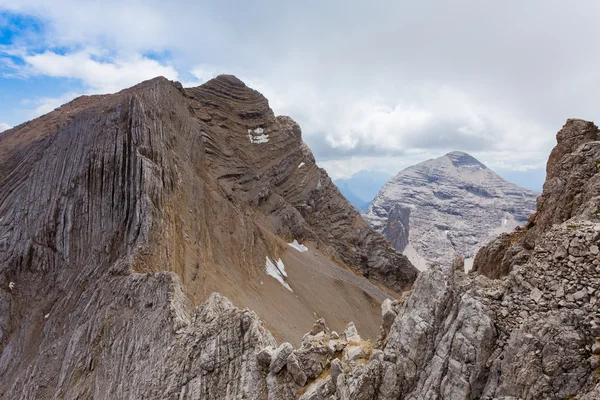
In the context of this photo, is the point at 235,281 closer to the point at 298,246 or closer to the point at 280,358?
the point at 280,358

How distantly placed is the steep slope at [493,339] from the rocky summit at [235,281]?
2.0 inches

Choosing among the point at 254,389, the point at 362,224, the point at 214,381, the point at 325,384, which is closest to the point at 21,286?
the point at 214,381

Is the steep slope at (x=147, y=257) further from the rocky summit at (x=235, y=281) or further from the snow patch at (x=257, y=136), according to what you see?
the snow patch at (x=257, y=136)

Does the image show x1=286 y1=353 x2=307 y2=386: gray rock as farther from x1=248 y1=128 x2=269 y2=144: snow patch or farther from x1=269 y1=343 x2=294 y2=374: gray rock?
x1=248 y1=128 x2=269 y2=144: snow patch

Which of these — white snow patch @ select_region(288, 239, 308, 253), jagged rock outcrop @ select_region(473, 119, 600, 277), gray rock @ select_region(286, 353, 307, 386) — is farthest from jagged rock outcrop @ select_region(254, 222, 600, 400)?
white snow patch @ select_region(288, 239, 308, 253)

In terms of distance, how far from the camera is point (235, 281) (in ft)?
140

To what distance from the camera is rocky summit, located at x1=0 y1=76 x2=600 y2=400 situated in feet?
33.3

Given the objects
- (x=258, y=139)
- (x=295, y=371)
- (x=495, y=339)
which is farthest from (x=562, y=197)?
(x=258, y=139)

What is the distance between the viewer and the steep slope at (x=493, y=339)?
350 inches

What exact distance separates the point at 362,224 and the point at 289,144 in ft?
91.0

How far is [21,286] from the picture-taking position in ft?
120

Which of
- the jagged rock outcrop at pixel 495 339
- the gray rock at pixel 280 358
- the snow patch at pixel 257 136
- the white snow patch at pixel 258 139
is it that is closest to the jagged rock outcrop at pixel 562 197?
the jagged rock outcrop at pixel 495 339

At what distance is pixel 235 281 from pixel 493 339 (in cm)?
3578

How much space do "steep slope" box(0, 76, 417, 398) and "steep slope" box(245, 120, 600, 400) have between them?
18.5 feet
